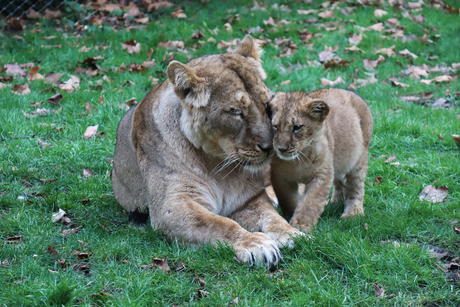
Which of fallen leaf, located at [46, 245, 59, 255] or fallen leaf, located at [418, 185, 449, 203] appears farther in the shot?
fallen leaf, located at [418, 185, 449, 203]

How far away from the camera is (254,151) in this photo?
3.99 meters

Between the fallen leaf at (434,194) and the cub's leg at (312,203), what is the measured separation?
44.2 inches

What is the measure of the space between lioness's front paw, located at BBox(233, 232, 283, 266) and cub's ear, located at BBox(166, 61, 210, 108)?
1104 mm

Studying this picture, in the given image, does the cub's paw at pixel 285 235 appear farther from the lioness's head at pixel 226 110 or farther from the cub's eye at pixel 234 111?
the cub's eye at pixel 234 111

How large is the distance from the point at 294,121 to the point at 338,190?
1.57m

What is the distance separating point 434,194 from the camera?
196 inches

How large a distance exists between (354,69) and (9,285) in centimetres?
717

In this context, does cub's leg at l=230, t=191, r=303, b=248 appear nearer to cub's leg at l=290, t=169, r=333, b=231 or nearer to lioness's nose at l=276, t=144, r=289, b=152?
cub's leg at l=290, t=169, r=333, b=231

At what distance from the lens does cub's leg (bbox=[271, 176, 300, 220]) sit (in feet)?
15.0

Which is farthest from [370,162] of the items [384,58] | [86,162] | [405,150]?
[384,58]

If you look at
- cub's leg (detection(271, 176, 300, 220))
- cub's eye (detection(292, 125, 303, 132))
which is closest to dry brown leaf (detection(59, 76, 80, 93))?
cub's leg (detection(271, 176, 300, 220))

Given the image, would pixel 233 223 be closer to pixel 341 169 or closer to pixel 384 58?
pixel 341 169

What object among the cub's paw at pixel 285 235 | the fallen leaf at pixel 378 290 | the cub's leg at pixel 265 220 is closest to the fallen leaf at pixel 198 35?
the cub's leg at pixel 265 220

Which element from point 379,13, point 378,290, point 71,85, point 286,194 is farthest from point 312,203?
point 379,13
